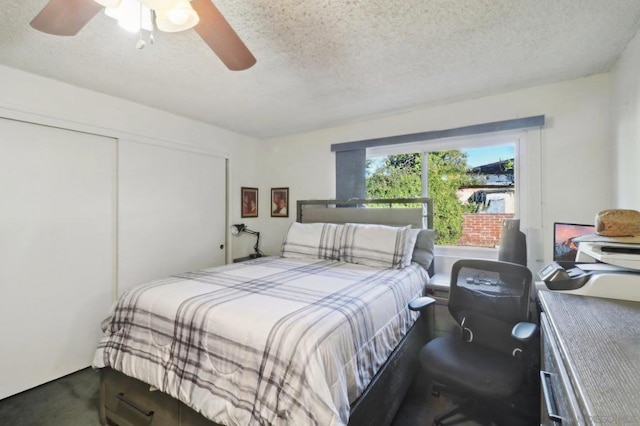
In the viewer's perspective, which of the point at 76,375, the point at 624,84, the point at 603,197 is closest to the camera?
the point at 624,84

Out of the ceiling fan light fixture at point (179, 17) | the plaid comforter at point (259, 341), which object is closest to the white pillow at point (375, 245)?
the plaid comforter at point (259, 341)

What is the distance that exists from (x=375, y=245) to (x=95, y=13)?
7.34ft

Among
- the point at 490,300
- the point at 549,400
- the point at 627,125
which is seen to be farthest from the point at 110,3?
the point at 627,125

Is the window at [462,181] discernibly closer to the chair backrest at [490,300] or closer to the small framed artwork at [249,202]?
the chair backrest at [490,300]

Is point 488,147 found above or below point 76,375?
above

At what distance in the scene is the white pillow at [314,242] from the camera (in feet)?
9.02

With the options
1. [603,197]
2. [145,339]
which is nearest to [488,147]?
[603,197]

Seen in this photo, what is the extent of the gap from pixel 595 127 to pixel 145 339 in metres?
3.36

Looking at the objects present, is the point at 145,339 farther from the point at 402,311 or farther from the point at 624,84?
the point at 624,84

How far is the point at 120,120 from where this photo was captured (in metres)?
2.62

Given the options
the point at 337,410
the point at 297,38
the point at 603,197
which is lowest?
the point at 337,410

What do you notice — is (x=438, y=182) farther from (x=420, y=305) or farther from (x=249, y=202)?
(x=249, y=202)

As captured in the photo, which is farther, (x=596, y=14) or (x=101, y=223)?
(x=101, y=223)

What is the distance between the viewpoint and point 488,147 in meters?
2.69
